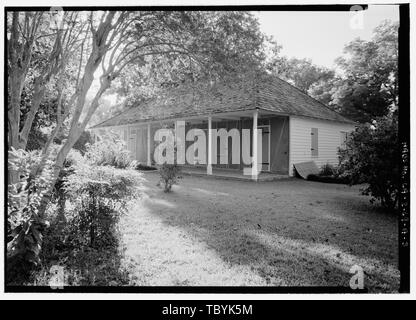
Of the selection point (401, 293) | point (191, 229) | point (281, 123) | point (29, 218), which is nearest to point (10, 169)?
point (29, 218)

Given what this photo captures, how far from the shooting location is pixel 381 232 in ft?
17.6

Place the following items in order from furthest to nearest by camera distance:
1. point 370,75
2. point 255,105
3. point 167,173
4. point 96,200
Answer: point 255,105
point 167,173
point 370,75
point 96,200

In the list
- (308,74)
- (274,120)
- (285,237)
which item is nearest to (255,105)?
(274,120)

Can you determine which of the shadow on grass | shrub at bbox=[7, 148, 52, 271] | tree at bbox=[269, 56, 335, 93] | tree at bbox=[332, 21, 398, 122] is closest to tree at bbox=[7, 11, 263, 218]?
shrub at bbox=[7, 148, 52, 271]

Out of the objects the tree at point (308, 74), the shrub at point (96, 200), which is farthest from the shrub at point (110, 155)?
the tree at point (308, 74)

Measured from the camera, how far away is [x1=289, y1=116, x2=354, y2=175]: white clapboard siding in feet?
46.5

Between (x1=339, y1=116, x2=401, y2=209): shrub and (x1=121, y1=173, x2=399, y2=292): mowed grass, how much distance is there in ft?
1.84

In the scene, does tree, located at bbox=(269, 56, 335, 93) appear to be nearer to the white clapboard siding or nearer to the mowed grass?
the white clapboard siding

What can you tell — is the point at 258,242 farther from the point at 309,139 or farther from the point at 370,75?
the point at 309,139

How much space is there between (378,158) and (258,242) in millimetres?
3862

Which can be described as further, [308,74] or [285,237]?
[308,74]

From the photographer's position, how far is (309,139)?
1509cm

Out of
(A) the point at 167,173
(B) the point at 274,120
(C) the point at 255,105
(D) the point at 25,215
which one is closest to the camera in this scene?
(D) the point at 25,215
